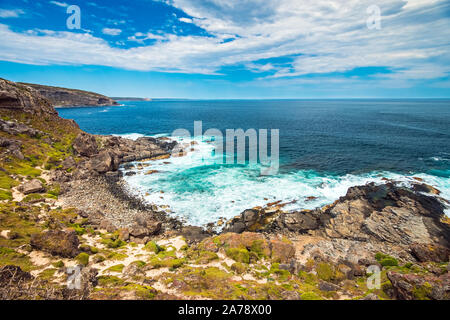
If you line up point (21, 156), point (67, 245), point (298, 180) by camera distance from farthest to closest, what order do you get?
point (298, 180) → point (21, 156) → point (67, 245)

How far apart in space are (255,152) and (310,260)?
4067 centimetres

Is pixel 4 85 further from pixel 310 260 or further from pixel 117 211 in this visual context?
pixel 310 260

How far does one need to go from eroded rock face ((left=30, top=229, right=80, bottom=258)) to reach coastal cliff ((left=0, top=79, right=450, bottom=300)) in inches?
3.0

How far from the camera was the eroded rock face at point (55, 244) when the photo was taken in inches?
631

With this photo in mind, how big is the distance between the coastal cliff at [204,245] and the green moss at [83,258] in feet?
0.49

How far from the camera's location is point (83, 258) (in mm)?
15977

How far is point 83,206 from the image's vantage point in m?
27.8

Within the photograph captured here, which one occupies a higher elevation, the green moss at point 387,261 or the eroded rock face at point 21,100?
the eroded rock face at point 21,100

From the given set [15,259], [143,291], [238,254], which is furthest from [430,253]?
[15,259]

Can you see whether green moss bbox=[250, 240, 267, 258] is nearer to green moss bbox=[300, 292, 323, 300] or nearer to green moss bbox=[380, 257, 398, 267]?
green moss bbox=[300, 292, 323, 300]

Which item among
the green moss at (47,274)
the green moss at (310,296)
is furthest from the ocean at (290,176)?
the green moss at (310,296)

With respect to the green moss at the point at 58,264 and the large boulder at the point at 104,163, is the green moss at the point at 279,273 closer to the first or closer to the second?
the green moss at the point at 58,264

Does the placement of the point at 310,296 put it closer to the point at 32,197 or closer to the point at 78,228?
the point at 78,228
